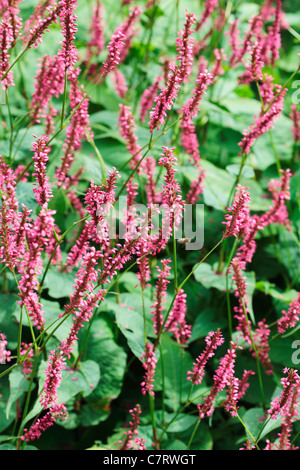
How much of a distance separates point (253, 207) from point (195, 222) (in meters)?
0.25

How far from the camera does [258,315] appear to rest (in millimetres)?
2260

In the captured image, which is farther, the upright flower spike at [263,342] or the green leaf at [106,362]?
the green leaf at [106,362]

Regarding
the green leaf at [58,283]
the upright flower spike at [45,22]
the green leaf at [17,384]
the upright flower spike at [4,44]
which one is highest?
the upright flower spike at [45,22]

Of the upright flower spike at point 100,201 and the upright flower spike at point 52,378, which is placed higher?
the upright flower spike at point 100,201

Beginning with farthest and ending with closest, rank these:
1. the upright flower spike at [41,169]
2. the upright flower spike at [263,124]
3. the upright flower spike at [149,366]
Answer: the upright flower spike at [263,124]
the upright flower spike at [149,366]
the upright flower spike at [41,169]

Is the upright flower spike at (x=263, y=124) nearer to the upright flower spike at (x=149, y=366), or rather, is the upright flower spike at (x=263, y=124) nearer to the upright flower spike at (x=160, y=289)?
the upright flower spike at (x=160, y=289)

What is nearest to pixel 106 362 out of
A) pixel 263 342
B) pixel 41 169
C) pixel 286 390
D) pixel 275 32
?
pixel 263 342

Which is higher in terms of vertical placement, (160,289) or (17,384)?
(160,289)

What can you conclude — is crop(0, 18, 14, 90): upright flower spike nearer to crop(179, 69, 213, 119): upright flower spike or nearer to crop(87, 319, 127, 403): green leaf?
crop(179, 69, 213, 119): upright flower spike

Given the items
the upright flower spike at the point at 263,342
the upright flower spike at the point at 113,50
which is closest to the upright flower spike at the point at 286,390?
the upright flower spike at the point at 263,342

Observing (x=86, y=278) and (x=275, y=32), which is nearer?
(x=86, y=278)

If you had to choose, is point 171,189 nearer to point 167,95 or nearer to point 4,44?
point 167,95

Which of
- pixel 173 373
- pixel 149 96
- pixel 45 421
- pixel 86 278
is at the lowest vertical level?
pixel 173 373

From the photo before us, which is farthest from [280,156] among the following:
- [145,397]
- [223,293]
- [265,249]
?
[145,397]
